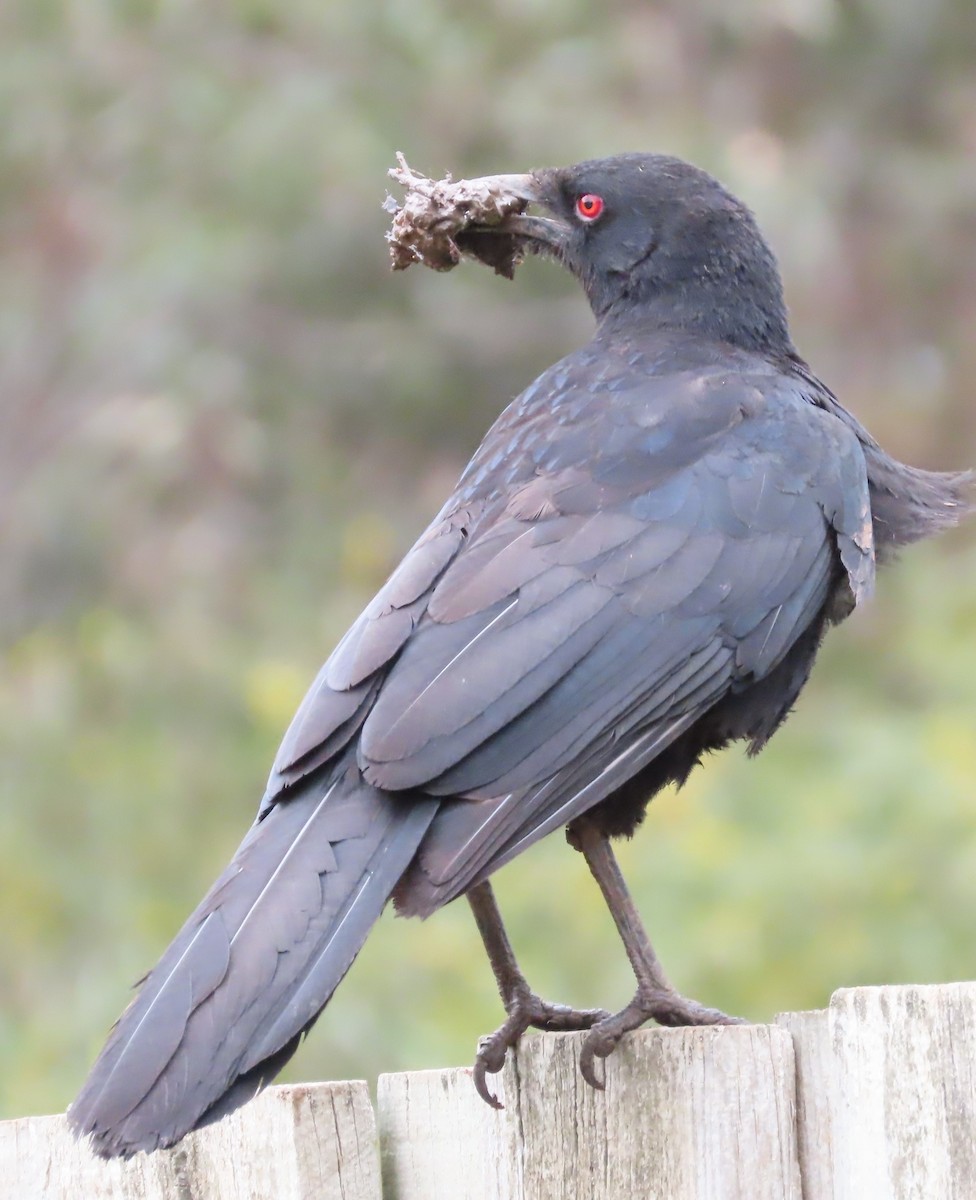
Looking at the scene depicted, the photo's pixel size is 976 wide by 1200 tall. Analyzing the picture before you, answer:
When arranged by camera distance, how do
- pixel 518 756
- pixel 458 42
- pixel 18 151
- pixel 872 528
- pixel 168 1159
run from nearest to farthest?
pixel 168 1159 → pixel 518 756 → pixel 872 528 → pixel 458 42 → pixel 18 151

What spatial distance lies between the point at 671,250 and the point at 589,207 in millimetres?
246

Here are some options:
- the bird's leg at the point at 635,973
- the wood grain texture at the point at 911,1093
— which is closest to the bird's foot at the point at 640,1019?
the bird's leg at the point at 635,973

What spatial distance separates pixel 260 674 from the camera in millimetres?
7723

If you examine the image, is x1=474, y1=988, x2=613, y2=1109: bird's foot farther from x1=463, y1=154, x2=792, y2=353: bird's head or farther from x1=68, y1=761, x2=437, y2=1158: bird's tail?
x1=463, y1=154, x2=792, y2=353: bird's head

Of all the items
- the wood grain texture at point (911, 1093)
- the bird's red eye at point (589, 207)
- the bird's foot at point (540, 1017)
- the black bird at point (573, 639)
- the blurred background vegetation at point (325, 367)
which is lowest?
the wood grain texture at point (911, 1093)

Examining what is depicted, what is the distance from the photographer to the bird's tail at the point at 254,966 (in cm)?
257

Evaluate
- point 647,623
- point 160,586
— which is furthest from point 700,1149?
point 160,586

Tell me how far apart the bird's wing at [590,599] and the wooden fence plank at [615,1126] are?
1.18 ft

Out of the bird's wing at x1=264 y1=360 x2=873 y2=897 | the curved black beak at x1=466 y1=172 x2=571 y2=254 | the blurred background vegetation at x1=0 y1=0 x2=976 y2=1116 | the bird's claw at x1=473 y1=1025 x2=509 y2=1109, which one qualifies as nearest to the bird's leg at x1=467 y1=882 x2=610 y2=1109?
the bird's claw at x1=473 y1=1025 x2=509 y2=1109

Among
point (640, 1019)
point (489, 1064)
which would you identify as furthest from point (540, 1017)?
point (489, 1064)

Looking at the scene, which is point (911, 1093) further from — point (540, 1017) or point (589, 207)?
point (589, 207)

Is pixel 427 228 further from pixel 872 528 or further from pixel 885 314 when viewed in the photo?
pixel 885 314

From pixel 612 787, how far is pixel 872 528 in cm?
112

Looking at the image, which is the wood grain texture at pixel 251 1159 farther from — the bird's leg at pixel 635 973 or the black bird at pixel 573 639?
the bird's leg at pixel 635 973
